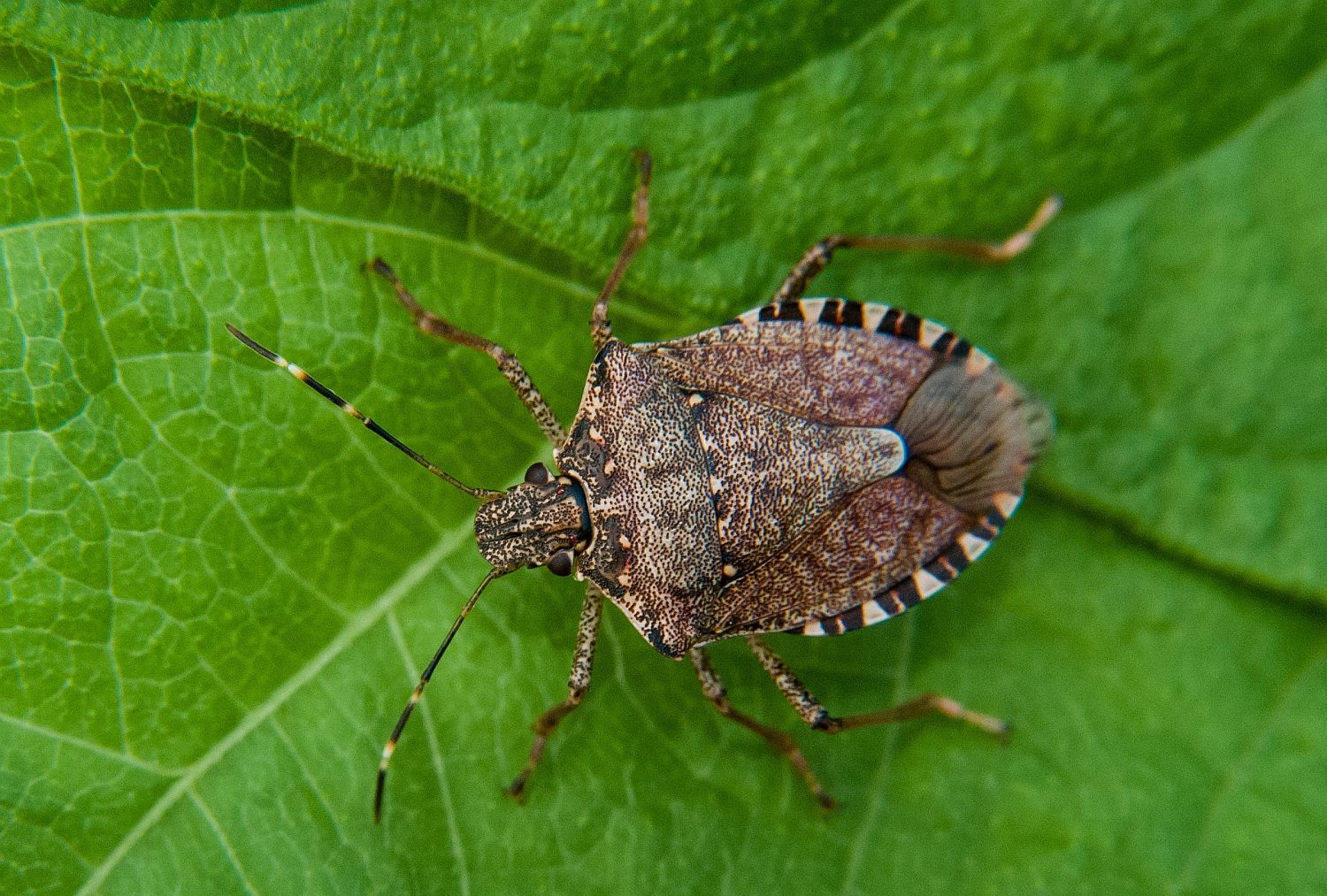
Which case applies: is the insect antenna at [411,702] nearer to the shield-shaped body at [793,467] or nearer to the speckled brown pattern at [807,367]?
the shield-shaped body at [793,467]

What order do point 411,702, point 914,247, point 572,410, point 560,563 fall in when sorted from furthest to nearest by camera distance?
point 572,410 < point 914,247 < point 560,563 < point 411,702

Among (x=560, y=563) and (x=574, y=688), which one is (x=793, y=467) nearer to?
(x=560, y=563)

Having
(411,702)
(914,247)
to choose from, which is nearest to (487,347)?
(411,702)

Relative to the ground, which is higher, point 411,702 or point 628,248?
point 628,248

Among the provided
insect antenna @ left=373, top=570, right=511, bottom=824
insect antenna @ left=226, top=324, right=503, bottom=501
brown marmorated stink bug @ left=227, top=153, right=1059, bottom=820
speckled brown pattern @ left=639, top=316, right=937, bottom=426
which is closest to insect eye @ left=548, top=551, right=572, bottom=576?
brown marmorated stink bug @ left=227, top=153, right=1059, bottom=820

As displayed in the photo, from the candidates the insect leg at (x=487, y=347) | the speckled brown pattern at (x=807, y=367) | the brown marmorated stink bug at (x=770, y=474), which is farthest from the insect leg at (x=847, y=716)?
the insect leg at (x=487, y=347)

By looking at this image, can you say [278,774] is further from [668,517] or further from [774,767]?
[774,767]
